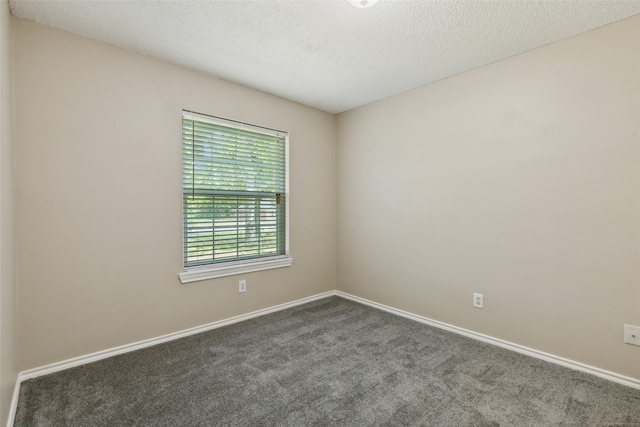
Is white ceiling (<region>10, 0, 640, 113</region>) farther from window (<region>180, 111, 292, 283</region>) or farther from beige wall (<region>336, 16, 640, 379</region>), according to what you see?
window (<region>180, 111, 292, 283</region>)

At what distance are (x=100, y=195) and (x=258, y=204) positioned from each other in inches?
54.5

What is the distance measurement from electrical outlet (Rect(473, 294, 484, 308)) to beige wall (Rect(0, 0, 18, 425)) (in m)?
3.09

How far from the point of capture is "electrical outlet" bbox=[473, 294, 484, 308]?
2607 millimetres

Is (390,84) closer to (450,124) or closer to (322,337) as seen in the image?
(450,124)

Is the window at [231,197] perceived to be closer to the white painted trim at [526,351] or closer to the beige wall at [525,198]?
the beige wall at [525,198]

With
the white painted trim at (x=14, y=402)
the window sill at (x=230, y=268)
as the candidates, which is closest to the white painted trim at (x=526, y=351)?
the window sill at (x=230, y=268)

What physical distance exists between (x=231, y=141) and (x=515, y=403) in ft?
9.72

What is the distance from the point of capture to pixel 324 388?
190cm

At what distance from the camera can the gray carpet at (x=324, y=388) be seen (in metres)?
1.63

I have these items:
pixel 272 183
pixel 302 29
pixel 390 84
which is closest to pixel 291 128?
pixel 272 183

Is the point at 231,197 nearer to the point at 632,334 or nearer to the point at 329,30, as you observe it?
the point at 329,30

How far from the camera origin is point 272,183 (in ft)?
10.9

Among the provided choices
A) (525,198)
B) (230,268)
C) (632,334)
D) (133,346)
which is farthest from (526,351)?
(133,346)

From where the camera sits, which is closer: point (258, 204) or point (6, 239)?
point (6, 239)
